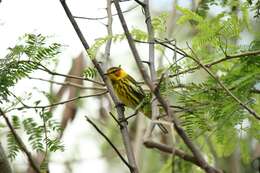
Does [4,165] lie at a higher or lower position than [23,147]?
lower

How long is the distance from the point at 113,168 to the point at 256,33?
442 cm

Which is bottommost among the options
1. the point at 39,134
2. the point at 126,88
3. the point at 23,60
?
the point at 126,88

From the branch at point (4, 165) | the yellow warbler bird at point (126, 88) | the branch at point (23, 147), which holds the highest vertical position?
the branch at point (23, 147)

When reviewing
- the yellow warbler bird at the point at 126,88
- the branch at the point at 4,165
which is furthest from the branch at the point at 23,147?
the yellow warbler bird at the point at 126,88

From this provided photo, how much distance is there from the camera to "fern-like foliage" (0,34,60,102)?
76.8 inches

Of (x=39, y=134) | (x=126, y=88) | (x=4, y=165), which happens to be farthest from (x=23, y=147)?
(x=126, y=88)

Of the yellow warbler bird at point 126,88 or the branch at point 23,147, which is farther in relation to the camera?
the yellow warbler bird at point 126,88

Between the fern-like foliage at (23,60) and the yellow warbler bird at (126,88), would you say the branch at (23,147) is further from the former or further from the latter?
the yellow warbler bird at (126,88)

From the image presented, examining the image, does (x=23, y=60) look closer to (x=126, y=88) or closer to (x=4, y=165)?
(x=4, y=165)

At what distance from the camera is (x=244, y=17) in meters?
2.14

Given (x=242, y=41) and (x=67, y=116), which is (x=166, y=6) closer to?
(x=67, y=116)

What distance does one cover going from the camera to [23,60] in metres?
2.00

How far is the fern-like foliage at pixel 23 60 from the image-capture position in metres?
1.95

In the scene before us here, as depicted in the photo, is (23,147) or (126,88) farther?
(126,88)
